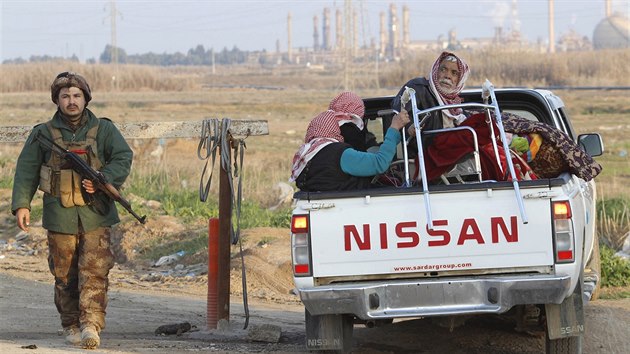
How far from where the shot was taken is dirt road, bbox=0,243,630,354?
7715 mm

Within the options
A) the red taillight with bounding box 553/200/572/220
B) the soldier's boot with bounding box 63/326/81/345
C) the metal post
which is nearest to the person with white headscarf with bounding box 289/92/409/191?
the red taillight with bounding box 553/200/572/220

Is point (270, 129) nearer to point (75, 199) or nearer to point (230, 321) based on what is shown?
point (230, 321)

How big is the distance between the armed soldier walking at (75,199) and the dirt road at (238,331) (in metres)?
0.31

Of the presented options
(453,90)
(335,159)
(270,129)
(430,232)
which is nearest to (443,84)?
(453,90)

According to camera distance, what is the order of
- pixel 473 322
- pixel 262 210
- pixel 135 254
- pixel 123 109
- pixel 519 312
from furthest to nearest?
pixel 123 109, pixel 262 210, pixel 135 254, pixel 473 322, pixel 519 312

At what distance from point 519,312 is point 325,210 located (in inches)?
59.9

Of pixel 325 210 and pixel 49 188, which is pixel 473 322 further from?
pixel 49 188

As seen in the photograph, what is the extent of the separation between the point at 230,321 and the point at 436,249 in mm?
3108

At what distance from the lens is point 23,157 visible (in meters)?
7.49

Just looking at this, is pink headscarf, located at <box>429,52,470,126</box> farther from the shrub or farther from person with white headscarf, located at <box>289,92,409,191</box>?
the shrub

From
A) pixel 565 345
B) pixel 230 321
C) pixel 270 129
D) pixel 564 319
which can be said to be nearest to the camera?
pixel 564 319

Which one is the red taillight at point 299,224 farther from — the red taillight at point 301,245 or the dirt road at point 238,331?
the dirt road at point 238,331

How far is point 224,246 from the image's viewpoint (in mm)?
8727

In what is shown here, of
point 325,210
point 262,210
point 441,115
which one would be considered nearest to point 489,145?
point 441,115
